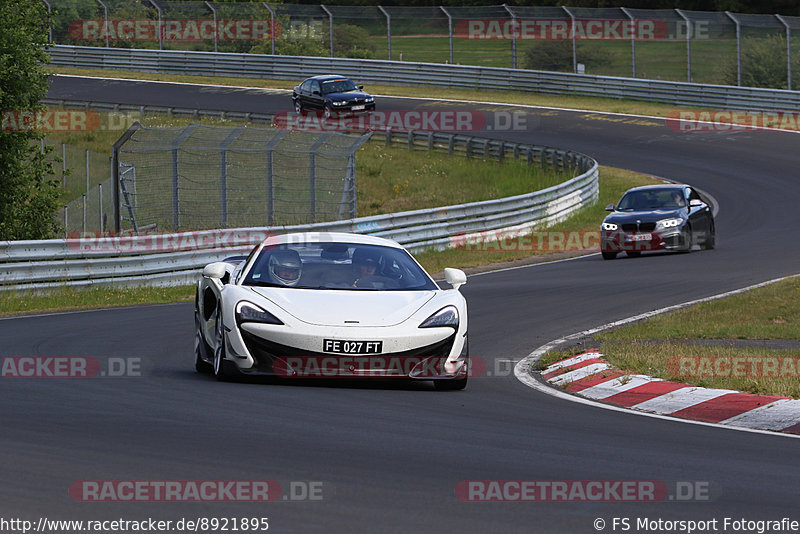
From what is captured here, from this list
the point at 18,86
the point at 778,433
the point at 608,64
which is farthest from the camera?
the point at 608,64

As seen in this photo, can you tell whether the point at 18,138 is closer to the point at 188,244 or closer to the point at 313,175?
the point at 188,244

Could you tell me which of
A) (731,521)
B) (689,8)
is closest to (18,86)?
(731,521)

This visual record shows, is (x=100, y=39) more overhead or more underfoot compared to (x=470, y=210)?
more overhead

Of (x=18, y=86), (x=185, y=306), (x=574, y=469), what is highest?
(x=18, y=86)

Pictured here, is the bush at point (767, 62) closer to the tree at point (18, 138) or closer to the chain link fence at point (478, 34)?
the chain link fence at point (478, 34)

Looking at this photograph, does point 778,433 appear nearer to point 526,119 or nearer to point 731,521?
point 731,521

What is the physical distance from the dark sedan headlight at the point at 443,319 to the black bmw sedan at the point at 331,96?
35.3 m

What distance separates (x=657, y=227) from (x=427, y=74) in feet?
107

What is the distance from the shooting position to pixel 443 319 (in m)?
9.47

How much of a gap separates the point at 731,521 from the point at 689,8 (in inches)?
2678

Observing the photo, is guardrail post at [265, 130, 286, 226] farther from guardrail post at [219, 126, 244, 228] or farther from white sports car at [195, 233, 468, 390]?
white sports car at [195, 233, 468, 390]

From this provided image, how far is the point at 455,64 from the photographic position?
56.2m

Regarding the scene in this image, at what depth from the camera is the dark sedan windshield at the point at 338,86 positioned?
1772 inches

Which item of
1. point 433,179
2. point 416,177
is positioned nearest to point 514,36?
point 416,177
